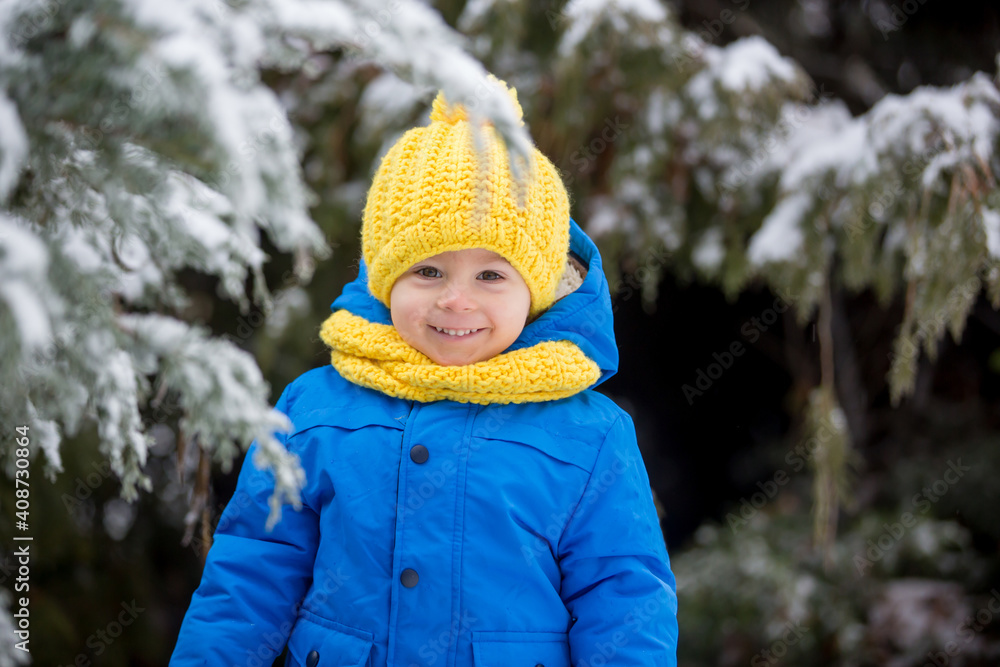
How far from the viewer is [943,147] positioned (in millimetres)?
2297

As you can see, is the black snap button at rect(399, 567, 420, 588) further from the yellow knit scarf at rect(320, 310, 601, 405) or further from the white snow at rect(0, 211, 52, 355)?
the white snow at rect(0, 211, 52, 355)

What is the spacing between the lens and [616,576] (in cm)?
149

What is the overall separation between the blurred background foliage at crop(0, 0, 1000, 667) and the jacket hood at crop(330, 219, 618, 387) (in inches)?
21.7

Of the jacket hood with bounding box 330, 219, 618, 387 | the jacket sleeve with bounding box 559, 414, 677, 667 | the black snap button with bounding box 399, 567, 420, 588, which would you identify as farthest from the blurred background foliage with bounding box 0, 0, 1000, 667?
the jacket sleeve with bounding box 559, 414, 677, 667

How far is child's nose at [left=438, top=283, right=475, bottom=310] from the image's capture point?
153 cm

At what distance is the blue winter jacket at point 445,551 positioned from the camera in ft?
4.73

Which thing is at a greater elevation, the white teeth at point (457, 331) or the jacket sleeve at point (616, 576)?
the white teeth at point (457, 331)

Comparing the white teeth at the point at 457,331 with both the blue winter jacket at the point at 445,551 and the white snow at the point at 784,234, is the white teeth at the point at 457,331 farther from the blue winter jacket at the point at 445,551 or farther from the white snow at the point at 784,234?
the white snow at the point at 784,234

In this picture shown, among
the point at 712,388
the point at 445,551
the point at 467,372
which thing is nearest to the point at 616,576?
the point at 445,551

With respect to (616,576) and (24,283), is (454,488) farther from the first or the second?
(24,283)

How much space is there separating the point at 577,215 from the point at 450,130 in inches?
56.6

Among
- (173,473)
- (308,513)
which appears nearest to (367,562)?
(308,513)

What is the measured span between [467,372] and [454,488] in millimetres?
233

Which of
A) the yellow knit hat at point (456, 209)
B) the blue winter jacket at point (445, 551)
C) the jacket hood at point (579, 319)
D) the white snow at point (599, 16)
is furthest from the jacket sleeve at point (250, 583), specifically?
the white snow at point (599, 16)
